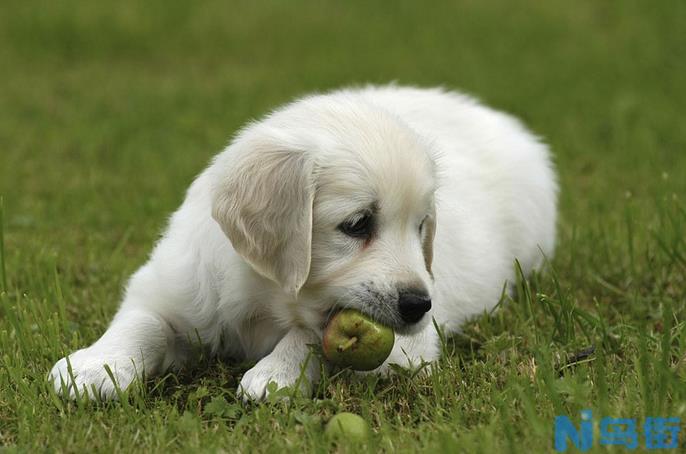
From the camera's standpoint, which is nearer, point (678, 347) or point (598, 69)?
point (678, 347)

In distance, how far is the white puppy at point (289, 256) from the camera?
3.13m

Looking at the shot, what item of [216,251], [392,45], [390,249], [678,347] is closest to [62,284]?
[216,251]

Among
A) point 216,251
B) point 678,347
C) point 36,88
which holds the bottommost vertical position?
point 36,88

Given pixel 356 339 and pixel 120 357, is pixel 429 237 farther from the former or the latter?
pixel 120 357

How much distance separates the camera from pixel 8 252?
4.90 metres

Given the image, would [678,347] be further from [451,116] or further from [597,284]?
[451,116]

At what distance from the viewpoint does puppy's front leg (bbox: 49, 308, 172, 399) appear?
10.4 feet

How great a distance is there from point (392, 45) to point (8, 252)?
6826 millimetres

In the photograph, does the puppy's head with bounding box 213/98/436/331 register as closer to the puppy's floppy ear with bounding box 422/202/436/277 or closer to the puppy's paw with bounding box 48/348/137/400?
the puppy's floppy ear with bounding box 422/202/436/277

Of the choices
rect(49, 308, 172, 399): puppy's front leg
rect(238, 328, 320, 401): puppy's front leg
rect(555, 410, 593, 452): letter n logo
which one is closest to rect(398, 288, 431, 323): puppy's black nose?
rect(238, 328, 320, 401): puppy's front leg

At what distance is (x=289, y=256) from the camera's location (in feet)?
10.3

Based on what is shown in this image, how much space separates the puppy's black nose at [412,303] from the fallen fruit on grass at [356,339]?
0.27 ft

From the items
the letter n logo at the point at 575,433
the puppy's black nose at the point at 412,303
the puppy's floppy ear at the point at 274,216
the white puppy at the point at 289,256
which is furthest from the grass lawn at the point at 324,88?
the puppy's floppy ear at the point at 274,216

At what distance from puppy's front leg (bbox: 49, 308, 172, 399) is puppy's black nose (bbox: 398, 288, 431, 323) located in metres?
0.94
